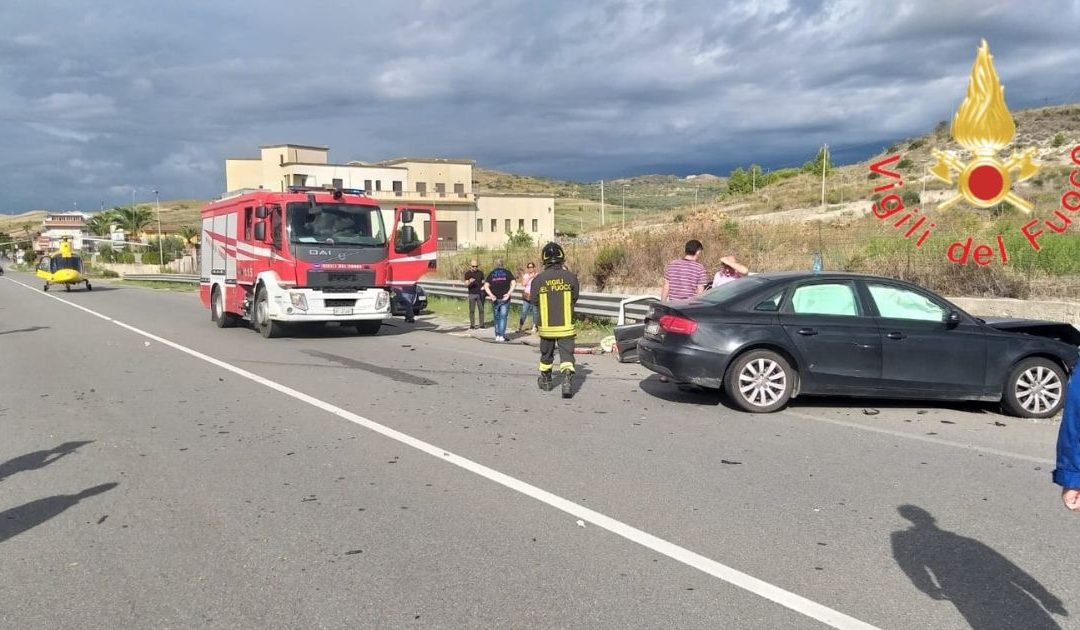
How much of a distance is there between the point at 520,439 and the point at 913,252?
1034cm

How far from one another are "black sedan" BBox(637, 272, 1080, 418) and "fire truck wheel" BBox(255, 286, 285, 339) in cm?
989

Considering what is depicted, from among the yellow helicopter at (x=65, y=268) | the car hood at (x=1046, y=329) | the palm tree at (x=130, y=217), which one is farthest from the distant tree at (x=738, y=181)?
the palm tree at (x=130, y=217)

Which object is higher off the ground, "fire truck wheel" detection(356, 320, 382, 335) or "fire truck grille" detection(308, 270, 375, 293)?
"fire truck grille" detection(308, 270, 375, 293)

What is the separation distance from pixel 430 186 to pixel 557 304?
66.7 metres

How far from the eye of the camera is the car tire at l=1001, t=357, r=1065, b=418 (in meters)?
7.80

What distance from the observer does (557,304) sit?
8.94 m

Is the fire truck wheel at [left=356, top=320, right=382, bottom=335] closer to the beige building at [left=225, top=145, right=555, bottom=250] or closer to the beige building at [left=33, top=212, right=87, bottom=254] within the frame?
the beige building at [left=225, top=145, right=555, bottom=250]

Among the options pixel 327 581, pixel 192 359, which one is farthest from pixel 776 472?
pixel 192 359

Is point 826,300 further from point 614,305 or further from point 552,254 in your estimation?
point 614,305

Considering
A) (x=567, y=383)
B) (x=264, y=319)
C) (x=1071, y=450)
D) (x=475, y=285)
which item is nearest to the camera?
(x=1071, y=450)

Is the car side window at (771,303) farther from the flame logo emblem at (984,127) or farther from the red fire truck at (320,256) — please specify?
the red fire truck at (320,256)

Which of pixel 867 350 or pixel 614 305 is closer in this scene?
pixel 867 350

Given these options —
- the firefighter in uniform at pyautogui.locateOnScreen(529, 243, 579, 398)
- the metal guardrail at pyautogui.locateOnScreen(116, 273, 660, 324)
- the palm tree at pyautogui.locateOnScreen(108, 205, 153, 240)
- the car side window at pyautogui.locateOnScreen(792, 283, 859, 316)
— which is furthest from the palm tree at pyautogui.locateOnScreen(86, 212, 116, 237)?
the car side window at pyautogui.locateOnScreen(792, 283, 859, 316)

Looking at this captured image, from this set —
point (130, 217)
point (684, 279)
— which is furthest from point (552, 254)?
point (130, 217)
